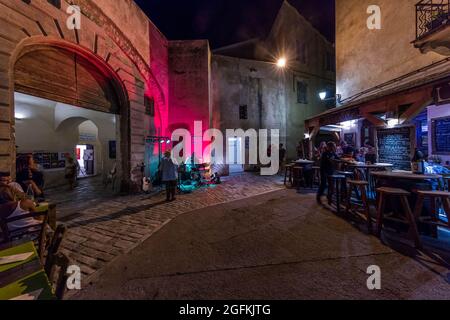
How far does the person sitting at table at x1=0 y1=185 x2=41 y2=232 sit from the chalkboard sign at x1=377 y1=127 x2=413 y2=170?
31.7ft

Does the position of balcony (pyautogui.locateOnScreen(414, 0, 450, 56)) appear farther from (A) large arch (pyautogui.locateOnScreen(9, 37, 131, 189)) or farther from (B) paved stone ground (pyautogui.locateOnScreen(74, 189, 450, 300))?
(A) large arch (pyautogui.locateOnScreen(9, 37, 131, 189))

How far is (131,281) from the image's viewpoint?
278cm

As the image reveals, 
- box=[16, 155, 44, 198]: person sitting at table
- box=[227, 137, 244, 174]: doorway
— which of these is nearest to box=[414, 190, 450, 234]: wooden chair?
box=[16, 155, 44, 198]: person sitting at table

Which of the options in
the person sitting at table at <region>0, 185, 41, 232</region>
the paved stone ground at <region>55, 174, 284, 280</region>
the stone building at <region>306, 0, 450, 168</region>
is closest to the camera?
the person sitting at table at <region>0, 185, 41, 232</region>

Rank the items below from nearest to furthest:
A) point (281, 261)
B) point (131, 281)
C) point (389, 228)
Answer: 1. point (131, 281)
2. point (281, 261)
3. point (389, 228)

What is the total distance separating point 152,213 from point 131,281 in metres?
3.23

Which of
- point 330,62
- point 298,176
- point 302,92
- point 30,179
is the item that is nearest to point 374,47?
point 298,176

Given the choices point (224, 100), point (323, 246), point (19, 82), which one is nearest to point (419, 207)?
point (323, 246)

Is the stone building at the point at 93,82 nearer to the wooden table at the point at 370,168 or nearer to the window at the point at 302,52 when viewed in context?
the wooden table at the point at 370,168

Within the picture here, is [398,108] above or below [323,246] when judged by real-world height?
above

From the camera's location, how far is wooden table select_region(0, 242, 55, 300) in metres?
1.58

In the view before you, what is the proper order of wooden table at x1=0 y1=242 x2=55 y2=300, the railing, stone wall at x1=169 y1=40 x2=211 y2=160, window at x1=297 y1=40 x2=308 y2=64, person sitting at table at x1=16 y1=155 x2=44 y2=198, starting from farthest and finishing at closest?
1. window at x1=297 y1=40 x2=308 y2=64
2. stone wall at x1=169 y1=40 x2=211 y2=160
3. the railing
4. person sitting at table at x1=16 y1=155 x2=44 y2=198
5. wooden table at x1=0 y1=242 x2=55 y2=300

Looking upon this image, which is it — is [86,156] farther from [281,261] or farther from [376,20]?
[376,20]

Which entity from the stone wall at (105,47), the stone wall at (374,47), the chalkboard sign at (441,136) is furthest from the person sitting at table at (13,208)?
the stone wall at (374,47)
